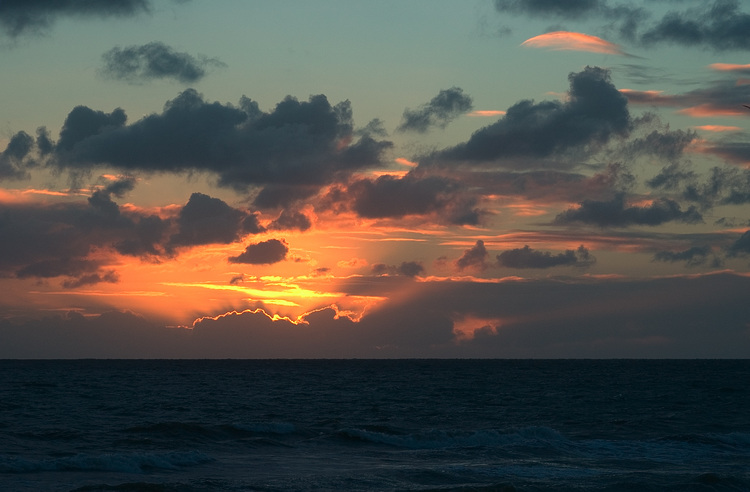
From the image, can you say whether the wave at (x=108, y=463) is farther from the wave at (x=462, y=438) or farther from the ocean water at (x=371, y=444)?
the wave at (x=462, y=438)

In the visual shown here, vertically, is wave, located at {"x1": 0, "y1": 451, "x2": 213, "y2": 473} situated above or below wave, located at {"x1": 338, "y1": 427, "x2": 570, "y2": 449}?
above

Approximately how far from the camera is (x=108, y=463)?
35688 mm

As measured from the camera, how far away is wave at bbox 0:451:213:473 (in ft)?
113

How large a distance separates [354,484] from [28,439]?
825 inches

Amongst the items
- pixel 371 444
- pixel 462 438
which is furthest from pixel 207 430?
pixel 462 438

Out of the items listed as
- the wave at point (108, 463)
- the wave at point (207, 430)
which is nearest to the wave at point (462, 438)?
the wave at point (207, 430)

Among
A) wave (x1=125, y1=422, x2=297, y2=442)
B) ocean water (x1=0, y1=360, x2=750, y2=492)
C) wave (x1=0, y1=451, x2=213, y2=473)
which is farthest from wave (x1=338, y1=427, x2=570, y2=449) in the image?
wave (x1=0, y1=451, x2=213, y2=473)

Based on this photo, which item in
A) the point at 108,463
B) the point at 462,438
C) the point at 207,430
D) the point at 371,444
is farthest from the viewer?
the point at 207,430

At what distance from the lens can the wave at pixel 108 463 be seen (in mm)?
34531

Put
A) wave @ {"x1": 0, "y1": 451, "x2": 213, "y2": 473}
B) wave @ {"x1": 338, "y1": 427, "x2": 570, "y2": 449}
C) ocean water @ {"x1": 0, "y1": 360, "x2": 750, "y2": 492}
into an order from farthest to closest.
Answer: wave @ {"x1": 338, "y1": 427, "x2": 570, "y2": 449}
wave @ {"x1": 0, "y1": 451, "x2": 213, "y2": 473}
ocean water @ {"x1": 0, "y1": 360, "x2": 750, "y2": 492}

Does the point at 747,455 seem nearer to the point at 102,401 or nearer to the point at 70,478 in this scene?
the point at 70,478

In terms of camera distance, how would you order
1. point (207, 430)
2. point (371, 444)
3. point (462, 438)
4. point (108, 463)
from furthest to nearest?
point (207, 430) → point (462, 438) → point (371, 444) → point (108, 463)

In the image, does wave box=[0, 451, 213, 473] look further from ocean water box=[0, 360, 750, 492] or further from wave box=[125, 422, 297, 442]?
wave box=[125, 422, 297, 442]

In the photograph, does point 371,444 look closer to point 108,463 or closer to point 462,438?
point 462,438
